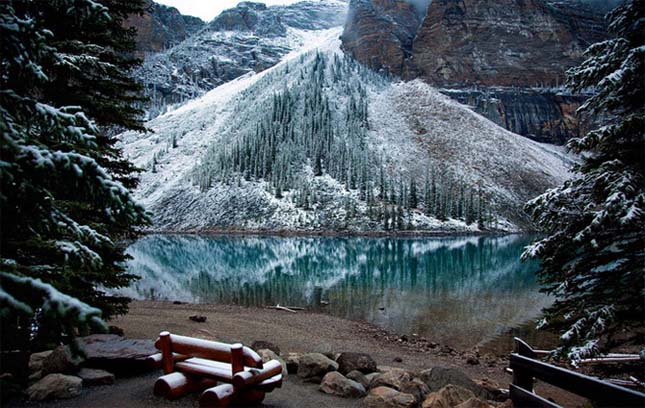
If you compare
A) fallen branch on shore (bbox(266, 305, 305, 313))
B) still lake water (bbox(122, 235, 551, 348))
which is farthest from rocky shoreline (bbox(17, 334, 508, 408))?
fallen branch on shore (bbox(266, 305, 305, 313))

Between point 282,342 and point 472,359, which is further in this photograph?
point 282,342

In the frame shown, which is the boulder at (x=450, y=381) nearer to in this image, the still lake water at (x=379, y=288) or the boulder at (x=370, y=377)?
the boulder at (x=370, y=377)

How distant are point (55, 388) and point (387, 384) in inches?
263

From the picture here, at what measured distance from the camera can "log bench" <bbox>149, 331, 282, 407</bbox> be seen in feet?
23.6

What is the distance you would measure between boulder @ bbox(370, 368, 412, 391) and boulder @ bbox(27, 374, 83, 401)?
6068 millimetres

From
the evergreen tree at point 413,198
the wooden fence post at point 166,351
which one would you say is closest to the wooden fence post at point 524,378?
the wooden fence post at point 166,351

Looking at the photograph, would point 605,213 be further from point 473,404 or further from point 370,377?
point 370,377

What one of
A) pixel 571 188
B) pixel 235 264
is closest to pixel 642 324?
pixel 571 188

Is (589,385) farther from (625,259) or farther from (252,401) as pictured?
(252,401)

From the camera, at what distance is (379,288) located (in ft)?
111

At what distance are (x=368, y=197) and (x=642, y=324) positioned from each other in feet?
367

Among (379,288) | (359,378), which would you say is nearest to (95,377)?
(359,378)

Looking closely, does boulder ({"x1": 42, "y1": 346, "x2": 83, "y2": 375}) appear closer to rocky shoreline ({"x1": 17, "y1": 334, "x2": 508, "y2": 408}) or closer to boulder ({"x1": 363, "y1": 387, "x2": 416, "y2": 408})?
rocky shoreline ({"x1": 17, "y1": 334, "x2": 508, "y2": 408})

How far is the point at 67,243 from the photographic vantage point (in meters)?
4.79
